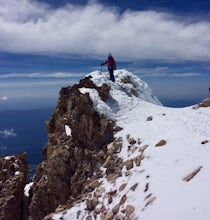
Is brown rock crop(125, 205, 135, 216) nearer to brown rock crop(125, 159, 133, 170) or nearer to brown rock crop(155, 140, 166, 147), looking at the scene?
brown rock crop(125, 159, 133, 170)

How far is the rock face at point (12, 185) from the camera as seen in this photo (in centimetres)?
3791

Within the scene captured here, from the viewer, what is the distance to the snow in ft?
59.3

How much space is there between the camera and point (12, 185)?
40.0m

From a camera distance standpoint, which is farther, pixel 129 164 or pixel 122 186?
pixel 129 164

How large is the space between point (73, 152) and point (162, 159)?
39.3 ft

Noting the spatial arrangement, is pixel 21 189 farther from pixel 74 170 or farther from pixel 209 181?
pixel 209 181

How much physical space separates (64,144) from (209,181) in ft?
62.5

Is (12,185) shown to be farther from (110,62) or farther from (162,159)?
(162,159)

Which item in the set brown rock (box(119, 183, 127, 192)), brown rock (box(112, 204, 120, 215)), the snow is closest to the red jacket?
the snow

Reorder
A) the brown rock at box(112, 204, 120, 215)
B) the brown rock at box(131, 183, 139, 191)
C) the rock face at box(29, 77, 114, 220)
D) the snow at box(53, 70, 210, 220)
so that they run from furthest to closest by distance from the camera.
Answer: the rock face at box(29, 77, 114, 220) → the brown rock at box(131, 183, 139, 191) → the brown rock at box(112, 204, 120, 215) → the snow at box(53, 70, 210, 220)

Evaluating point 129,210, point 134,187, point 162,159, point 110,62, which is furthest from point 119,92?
point 129,210

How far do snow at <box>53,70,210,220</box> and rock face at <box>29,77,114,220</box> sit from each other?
1.31 meters

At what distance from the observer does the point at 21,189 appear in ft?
133

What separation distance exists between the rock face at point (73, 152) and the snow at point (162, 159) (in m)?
1.31
